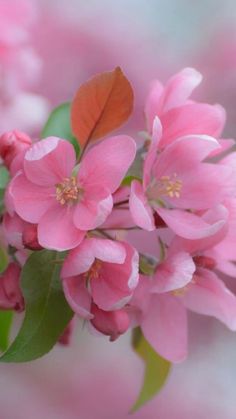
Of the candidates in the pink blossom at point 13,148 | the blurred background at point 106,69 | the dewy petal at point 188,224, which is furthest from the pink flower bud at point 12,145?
the blurred background at point 106,69

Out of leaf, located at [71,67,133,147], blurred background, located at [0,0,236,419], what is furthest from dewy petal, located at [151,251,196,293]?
blurred background, located at [0,0,236,419]

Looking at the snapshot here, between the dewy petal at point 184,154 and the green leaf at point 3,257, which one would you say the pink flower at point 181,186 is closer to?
the dewy petal at point 184,154

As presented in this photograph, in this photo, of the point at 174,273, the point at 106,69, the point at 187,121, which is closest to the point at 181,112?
the point at 187,121

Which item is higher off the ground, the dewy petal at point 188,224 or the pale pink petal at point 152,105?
the pale pink petal at point 152,105

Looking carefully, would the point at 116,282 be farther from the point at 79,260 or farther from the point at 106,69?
the point at 106,69

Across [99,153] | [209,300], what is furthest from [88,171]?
[209,300]

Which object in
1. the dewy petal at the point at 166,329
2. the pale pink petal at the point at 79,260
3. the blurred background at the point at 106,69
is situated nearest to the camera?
the pale pink petal at the point at 79,260

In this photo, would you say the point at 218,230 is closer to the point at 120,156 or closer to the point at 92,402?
the point at 120,156
